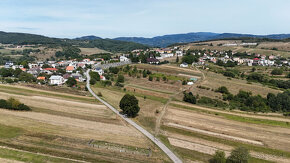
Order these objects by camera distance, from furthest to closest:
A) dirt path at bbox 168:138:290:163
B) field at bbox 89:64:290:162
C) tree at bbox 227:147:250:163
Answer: field at bbox 89:64:290:162, dirt path at bbox 168:138:290:163, tree at bbox 227:147:250:163

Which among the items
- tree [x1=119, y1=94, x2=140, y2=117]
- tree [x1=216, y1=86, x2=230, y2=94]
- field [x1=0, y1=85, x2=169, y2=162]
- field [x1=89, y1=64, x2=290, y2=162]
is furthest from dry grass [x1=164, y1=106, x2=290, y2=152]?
tree [x1=216, y1=86, x2=230, y2=94]

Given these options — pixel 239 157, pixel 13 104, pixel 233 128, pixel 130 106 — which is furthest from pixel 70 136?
pixel 233 128

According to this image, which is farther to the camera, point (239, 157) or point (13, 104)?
point (13, 104)

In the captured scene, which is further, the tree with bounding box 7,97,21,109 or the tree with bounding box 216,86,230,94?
the tree with bounding box 216,86,230,94

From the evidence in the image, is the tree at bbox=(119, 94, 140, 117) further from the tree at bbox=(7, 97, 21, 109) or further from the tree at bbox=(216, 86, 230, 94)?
the tree at bbox=(216, 86, 230, 94)

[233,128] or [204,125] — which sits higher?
[204,125]

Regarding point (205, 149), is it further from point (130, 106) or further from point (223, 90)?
point (223, 90)

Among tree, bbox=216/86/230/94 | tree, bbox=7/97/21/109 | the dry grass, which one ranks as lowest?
the dry grass

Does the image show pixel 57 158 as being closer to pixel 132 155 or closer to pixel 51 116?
pixel 132 155
